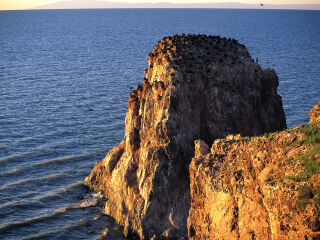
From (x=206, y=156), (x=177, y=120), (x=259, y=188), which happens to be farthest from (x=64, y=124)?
(x=259, y=188)

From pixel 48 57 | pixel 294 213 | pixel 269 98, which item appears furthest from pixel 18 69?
pixel 294 213

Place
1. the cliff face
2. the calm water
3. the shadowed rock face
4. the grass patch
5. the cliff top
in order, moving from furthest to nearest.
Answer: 1. the calm water
2. the cliff top
3. the shadowed rock face
4. the grass patch
5. the cliff face

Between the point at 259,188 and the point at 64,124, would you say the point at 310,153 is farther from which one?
the point at 64,124

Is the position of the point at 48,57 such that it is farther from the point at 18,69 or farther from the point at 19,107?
the point at 19,107

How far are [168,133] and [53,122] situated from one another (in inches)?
1570

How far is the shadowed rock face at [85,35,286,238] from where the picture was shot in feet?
149

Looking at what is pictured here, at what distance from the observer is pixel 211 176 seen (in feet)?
114

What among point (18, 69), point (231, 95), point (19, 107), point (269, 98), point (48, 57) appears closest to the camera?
point (231, 95)

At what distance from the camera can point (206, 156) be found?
3688cm

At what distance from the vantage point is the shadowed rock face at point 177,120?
149 ft

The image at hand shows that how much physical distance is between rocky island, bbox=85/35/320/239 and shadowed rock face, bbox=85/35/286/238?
0.35 ft

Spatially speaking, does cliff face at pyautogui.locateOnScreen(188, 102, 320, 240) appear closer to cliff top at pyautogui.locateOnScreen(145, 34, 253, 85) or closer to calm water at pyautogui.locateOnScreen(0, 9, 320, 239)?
cliff top at pyautogui.locateOnScreen(145, 34, 253, 85)

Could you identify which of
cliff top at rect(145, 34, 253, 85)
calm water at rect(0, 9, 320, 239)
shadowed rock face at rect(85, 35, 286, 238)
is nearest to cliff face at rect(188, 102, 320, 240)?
shadowed rock face at rect(85, 35, 286, 238)

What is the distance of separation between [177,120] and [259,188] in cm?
1673
